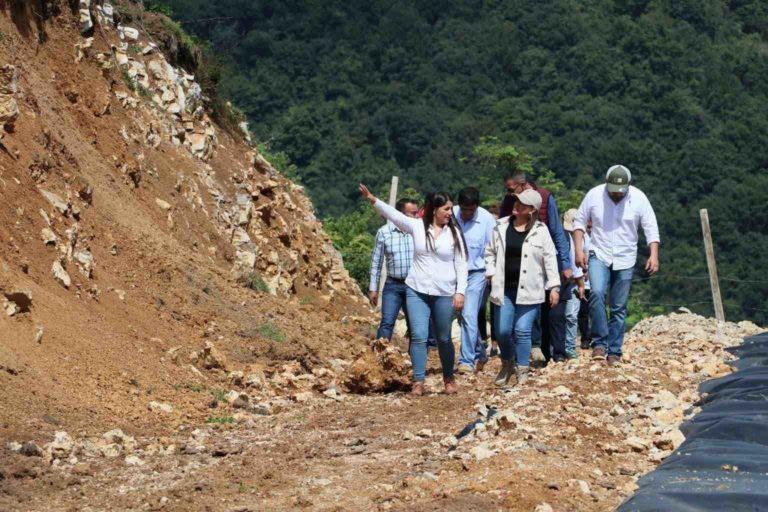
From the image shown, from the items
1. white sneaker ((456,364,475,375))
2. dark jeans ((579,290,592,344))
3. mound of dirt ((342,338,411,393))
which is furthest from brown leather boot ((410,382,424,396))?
dark jeans ((579,290,592,344))

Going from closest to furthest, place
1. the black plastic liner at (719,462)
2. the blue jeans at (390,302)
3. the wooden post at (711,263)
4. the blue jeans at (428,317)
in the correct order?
the black plastic liner at (719,462) < the blue jeans at (428,317) < the blue jeans at (390,302) < the wooden post at (711,263)

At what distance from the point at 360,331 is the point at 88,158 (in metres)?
3.55

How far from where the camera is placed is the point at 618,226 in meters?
11.1

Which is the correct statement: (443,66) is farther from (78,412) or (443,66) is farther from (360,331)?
(78,412)

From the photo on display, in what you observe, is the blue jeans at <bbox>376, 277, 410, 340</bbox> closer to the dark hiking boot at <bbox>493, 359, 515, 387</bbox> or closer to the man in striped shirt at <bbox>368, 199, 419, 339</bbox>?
the man in striped shirt at <bbox>368, 199, 419, 339</bbox>

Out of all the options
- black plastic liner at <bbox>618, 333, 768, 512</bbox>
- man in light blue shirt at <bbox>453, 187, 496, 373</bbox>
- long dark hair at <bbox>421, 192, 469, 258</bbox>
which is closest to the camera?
black plastic liner at <bbox>618, 333, 768, 512</bbox>

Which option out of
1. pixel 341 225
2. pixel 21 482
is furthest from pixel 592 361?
pixel 341 225

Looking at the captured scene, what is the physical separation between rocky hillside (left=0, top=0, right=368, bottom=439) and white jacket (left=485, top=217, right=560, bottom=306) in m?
2.12

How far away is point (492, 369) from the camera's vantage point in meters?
12.7

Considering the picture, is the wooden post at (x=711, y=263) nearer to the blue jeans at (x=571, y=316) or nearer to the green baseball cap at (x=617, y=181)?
the blue jeans at (x=571, y=316)

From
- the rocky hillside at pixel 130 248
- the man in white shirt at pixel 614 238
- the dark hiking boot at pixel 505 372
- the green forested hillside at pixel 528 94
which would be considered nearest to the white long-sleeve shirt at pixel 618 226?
the man in white shirt at pixel 614 238

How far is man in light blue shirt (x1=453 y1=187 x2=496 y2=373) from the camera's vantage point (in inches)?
461

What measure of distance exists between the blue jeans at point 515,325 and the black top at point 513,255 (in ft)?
0.39

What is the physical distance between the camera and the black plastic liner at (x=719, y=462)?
6.59m
